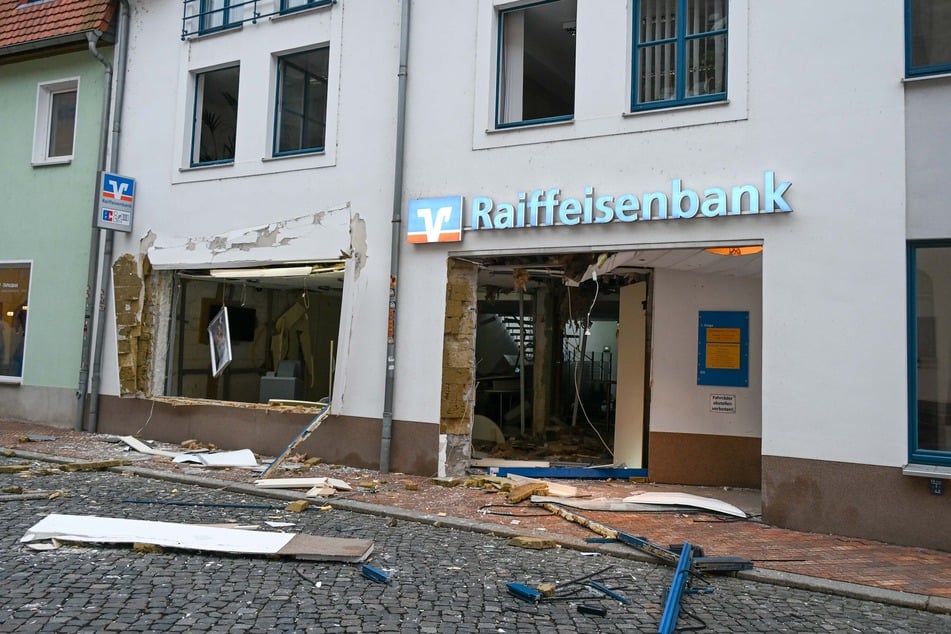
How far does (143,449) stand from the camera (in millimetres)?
11250

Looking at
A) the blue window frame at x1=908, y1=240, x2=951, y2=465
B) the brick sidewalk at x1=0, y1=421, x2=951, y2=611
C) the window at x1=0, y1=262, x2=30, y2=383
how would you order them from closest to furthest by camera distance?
the brick sidewalk at x1=0, y1=421, x2=951, y2=611 → the blue window frame at x1=908, y1=240, x2=951, y2=465 → the window at x1=0, y1=262, x2=30, y2=383

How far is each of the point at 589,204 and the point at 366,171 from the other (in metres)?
3.28

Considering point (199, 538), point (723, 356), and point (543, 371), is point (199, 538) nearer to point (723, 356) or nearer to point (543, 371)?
point (723, 356)

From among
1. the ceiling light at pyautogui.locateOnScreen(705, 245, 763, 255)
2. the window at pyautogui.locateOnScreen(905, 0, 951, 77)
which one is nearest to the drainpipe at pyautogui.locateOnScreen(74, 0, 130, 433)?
the ceiling light at pyautogui.locateOnScreen(705, 245, 763, 255)

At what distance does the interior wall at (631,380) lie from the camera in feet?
35.3

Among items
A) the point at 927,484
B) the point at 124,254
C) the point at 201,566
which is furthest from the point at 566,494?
the point at 124,254

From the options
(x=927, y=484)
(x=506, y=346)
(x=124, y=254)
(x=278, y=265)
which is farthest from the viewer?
(x=506, y=346)

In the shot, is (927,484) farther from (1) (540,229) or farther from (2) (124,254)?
(2) (124,254)

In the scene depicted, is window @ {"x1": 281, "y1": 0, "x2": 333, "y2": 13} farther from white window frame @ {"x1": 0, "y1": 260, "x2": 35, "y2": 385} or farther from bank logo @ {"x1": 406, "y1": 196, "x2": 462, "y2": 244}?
white window frame @ {"x1": 0, "y1": 260, "x2": 35, "y2": 385}

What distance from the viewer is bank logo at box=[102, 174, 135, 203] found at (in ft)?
40.3

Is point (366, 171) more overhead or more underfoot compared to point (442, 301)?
more overhead

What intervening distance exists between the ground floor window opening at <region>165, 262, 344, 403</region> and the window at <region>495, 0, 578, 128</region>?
3222mm

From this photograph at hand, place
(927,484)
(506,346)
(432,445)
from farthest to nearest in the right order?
(506,346)
(432,445)
(927,484)

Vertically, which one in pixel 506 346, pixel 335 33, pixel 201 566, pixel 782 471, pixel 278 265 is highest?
pixel 335 33
